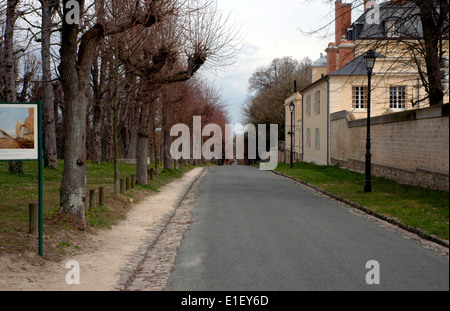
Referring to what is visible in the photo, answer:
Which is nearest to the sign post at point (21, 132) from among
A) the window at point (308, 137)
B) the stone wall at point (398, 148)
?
the stone wall at point (398, 148)

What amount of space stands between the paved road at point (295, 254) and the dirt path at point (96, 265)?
777mm

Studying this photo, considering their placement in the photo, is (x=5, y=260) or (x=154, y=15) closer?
→ (x=5, y=260)

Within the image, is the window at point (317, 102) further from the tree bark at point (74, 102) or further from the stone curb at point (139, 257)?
the tree bark at point (74, 102)

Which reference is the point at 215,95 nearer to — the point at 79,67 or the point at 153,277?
the point at 79,67

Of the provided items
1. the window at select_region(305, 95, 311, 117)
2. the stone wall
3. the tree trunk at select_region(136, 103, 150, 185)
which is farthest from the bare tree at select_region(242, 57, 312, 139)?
the tree trunk at select_region(136, 103, 150, 185)

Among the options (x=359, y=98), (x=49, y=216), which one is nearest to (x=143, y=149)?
(x=49, y=216)

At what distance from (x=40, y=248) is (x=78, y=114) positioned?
139 inches

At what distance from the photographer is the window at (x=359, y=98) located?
34.1 meters

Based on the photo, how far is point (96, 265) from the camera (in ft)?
23.0

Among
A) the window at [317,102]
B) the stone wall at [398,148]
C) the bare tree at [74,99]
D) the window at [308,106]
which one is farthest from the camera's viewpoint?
the window at [308,106]

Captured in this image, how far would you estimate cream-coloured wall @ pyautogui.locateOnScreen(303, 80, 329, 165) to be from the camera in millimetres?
36000
